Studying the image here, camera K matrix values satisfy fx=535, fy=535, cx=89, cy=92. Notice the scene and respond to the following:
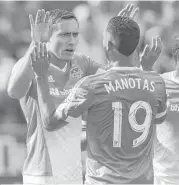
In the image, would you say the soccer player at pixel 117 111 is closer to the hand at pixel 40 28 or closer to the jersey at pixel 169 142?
the hand at pixel 40 28

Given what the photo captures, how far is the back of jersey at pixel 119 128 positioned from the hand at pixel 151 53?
556 mm

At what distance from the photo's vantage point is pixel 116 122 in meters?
3.08

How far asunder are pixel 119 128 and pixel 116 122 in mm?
40

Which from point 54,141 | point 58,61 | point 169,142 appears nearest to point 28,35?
point 169,142

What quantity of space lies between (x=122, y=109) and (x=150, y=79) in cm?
29

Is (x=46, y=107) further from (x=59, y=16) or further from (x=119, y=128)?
(x=59, y=16)

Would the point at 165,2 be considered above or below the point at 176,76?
above

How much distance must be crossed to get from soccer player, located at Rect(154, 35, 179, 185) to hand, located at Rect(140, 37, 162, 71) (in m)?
1.35

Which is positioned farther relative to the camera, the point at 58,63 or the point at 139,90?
the point at 58,63

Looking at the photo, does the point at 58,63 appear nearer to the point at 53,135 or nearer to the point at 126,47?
the point at 53,135

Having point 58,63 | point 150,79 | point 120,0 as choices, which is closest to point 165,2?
point 120,0

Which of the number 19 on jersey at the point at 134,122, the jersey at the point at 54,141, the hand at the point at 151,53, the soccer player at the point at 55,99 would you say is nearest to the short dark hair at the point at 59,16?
the soccer player at the point at 55,99

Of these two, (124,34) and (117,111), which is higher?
(124,34)

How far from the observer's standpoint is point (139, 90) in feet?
10.4
